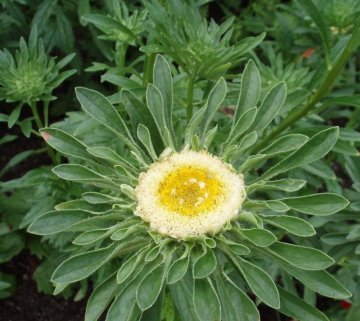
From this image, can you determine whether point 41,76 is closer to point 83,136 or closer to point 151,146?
point 83,136

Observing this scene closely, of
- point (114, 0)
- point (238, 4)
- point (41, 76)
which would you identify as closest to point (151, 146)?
point (41, 76)

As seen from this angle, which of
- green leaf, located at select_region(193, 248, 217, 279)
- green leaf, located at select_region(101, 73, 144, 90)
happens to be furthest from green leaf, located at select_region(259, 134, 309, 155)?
green leaf, located at select_region(101, 73, 144, 90)

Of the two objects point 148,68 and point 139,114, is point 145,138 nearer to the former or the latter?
point 139,114

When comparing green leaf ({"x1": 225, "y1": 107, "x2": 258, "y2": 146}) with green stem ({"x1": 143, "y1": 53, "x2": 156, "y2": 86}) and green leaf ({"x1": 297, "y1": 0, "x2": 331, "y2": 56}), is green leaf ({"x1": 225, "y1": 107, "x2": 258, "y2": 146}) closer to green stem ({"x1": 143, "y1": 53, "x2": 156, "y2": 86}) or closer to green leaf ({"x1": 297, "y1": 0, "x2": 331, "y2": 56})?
green leaf ({"x1": 297, "y1": 0, "x2": 331, "y2": 56})

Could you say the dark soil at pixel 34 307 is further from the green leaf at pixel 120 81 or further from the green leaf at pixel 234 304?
the green leaf at pixel 234 304

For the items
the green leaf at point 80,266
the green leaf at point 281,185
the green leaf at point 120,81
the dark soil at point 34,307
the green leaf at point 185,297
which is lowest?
the dark soil at point 34,307

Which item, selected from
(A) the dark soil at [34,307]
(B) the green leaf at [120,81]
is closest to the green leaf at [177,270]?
(B) the green leaf at [120,81]
